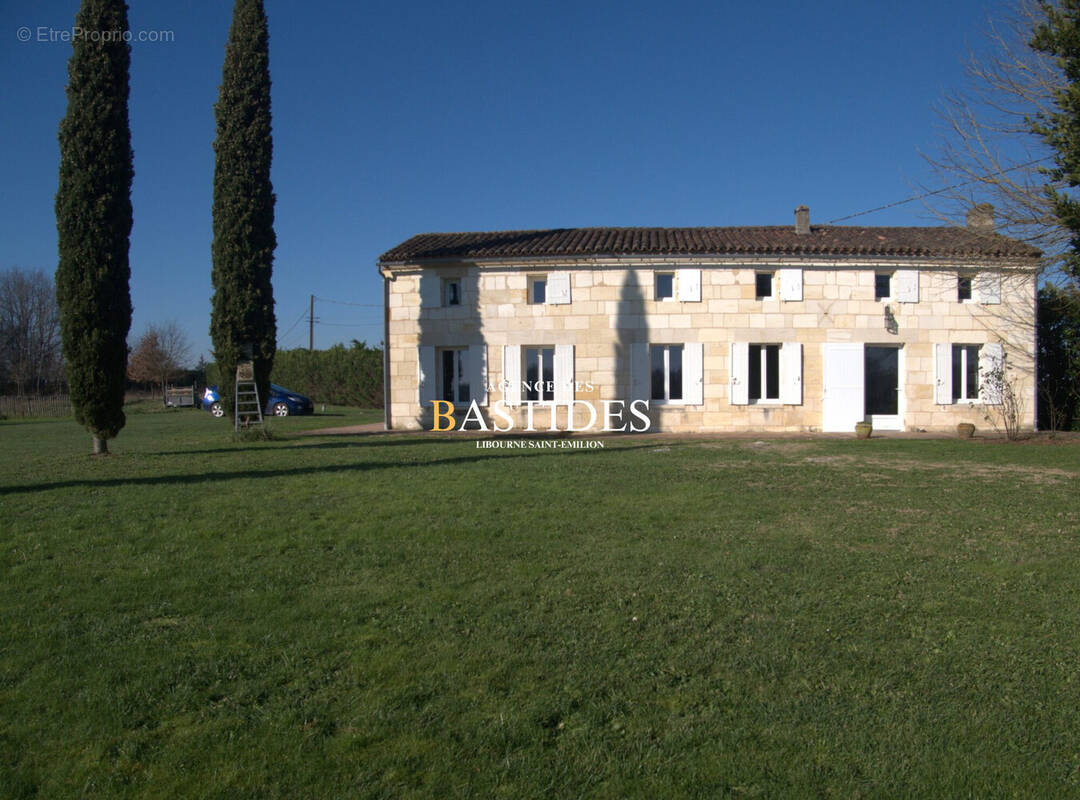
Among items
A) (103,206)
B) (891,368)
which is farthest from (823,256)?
(103,206)

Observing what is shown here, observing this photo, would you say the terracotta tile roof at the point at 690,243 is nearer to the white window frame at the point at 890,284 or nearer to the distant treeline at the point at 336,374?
the white window frame at the point at 890,284

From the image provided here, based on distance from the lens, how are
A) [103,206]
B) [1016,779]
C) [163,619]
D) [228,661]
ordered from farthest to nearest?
1. [103,206]
2. [163,619]
3. [228,661]
4. [1016,779]

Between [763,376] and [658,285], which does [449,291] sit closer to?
[658,285]

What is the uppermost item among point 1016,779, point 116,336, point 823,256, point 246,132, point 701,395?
point 246,132

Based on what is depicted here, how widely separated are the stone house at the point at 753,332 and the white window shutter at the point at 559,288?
0.11ft

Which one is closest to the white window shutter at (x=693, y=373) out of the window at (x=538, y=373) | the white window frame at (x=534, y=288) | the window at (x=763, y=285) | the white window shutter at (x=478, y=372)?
the window at (x=763, y=285)

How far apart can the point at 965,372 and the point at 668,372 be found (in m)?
7.25

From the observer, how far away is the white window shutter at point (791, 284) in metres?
17.2

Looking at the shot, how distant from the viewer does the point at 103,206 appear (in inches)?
478

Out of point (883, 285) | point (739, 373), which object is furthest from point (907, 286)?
point (739, 373)

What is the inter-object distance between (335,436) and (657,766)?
1477cm

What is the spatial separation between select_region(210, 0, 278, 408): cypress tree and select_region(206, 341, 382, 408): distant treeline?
524 inches

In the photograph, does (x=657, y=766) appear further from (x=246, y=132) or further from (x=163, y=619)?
(x=246, y=132)

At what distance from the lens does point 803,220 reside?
61.3 feet
